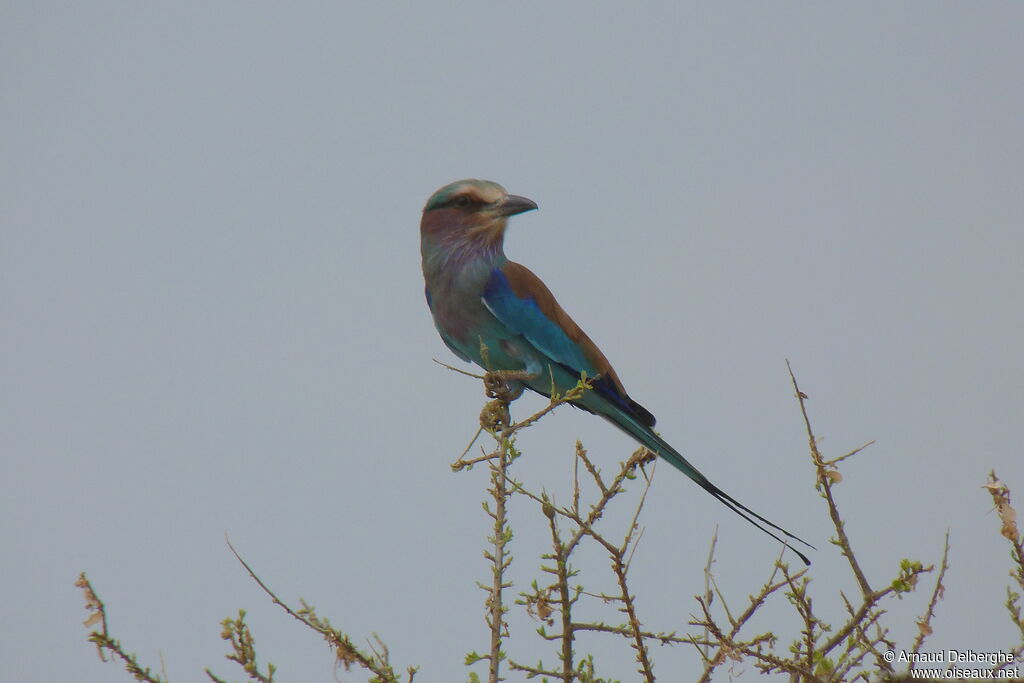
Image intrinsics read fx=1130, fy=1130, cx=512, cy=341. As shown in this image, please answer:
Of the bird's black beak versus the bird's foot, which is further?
the bird's black beak

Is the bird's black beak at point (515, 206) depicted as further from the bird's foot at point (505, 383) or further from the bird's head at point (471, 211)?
the bird's foot at point (505, 383)

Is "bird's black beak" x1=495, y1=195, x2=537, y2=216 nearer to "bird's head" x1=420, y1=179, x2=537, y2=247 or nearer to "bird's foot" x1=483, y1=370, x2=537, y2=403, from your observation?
"bird's head" x1=420, y1=179, x2=537, y2=247

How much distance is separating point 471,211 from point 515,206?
9.3 inches

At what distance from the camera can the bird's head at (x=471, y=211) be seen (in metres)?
5.71

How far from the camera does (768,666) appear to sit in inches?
116

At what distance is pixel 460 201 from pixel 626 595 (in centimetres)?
298

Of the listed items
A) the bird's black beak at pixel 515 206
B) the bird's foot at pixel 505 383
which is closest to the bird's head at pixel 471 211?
the bird's black beak at pixel 515 206

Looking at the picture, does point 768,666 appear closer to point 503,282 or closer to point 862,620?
point 862,620

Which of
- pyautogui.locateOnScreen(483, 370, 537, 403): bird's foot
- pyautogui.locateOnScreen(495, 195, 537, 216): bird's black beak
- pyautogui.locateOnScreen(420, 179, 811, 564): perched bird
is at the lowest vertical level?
pyautogui.locateOnScreen(483, 370, 537, 403): bird's foot

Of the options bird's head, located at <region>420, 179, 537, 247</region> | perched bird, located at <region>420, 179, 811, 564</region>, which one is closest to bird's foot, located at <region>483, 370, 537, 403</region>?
perched bird, located at <region>420, 179, 811, 564</region>

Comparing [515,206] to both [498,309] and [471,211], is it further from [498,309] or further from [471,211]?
[498,309]

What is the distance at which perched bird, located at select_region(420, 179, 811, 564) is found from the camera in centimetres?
558

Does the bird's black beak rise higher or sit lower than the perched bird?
higher

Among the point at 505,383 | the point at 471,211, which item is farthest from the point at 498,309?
the point at 471,211
